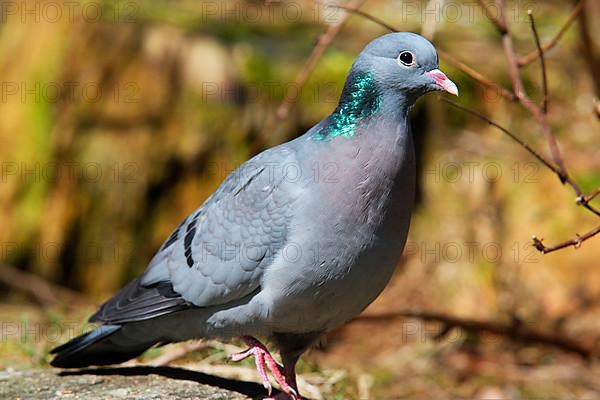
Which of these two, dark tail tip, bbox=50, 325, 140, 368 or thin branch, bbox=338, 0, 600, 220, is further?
dark tail tip, bbox=50, 325, 140, 368

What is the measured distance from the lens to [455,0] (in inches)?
393

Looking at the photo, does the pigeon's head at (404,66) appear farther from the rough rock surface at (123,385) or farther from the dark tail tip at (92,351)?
the dark tail tip at (92,351)

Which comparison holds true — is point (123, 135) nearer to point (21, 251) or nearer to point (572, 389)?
point (21, 251)

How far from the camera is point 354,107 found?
13.0ft

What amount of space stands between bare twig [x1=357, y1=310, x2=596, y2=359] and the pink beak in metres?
2.28

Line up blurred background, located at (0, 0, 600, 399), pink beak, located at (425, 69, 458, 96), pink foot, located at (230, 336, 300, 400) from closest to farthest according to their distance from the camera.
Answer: pink beak, located at (425, 69, 458, 96) < pink foot, located at (230, 336, 300, 400) < blurred background, located at (0, 0, 600, 399)

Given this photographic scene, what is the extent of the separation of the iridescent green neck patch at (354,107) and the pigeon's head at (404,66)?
0.04m

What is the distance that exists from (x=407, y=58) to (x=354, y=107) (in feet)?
0.99

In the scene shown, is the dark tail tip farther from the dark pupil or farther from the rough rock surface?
the dark pupil

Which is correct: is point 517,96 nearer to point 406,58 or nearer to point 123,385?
point 406,58

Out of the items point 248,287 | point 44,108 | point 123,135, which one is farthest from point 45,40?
point 248,287

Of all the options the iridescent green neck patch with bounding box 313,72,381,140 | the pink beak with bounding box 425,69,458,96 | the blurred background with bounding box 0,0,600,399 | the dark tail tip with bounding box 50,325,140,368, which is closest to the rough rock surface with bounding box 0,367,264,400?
the dark tail tip with bounding box 50,325,140,368

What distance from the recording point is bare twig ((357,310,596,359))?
5855mm

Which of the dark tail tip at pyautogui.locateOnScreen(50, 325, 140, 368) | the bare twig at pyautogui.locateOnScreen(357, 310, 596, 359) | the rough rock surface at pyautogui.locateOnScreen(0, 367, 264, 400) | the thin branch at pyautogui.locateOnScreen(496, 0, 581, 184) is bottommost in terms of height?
the bare twig at pyautogui.locateOnScreen(357, 310, 596, 359)
